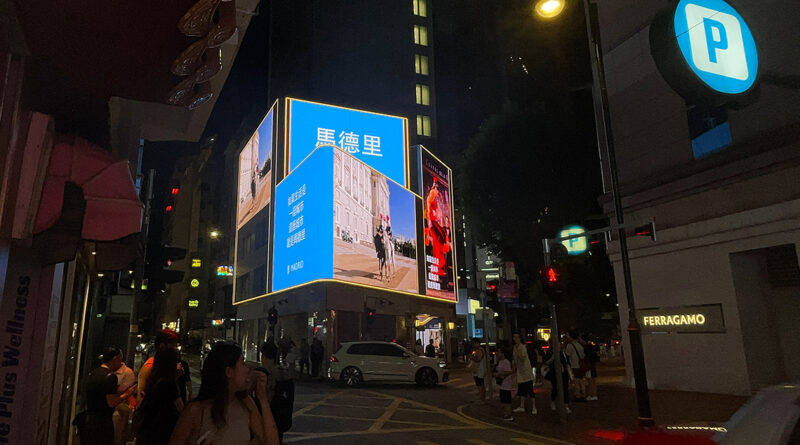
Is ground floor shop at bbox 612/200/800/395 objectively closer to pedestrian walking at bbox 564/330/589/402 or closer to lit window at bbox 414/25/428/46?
pedestrian walking at bbox 564/330/589/402

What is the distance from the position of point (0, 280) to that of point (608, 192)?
1686 centimetres

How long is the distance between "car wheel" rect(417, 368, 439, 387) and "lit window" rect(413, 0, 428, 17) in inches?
1793

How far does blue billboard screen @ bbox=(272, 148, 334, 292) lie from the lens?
86.9 ft

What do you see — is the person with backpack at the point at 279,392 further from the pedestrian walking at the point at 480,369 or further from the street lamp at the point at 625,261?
the pedestrian walking at the point at 480,369

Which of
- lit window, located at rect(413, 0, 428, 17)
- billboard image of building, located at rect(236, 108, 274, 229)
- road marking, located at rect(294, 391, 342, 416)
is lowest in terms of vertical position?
road marking, located at rect(294, 391, 342, 416)

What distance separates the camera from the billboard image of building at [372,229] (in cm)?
2691

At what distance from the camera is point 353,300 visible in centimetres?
2867

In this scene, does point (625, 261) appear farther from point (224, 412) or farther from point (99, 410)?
point (99, 410)

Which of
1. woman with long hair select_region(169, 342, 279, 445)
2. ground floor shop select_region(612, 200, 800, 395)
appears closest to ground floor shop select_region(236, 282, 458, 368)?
ground floor shop select_region(612, 200, 800, 395)

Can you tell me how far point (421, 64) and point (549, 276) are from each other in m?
45.8

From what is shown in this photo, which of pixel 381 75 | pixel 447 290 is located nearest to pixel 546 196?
pixel 447 290

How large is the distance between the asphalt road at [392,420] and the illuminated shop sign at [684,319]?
18.2 feet

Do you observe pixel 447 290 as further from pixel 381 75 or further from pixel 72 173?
pixel 72 173

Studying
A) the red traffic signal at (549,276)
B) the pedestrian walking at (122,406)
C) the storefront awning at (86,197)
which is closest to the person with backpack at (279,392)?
the storefront awning at (86,197)
